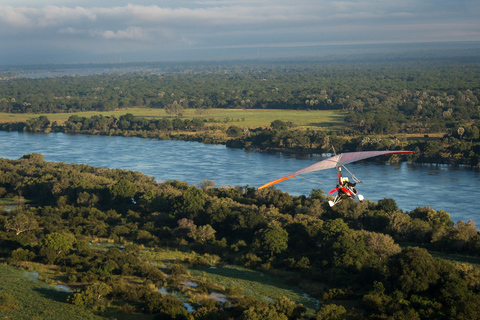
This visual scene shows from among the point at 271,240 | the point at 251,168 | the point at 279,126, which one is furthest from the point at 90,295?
the point at 279,126

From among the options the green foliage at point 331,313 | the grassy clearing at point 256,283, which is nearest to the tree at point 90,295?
the grassy clearing at point 256,283

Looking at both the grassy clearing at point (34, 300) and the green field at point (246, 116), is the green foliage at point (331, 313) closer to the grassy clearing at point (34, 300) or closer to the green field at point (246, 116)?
the grassy clearing at point (34, 300)

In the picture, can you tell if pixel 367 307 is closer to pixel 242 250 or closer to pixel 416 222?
pixel 242 250

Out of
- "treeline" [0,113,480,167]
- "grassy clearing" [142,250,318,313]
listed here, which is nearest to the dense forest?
"treeline" [0,113,480,167]

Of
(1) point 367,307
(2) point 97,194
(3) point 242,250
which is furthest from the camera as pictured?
(2) point 97,194

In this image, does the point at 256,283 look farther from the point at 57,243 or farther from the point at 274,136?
the point at 274,136

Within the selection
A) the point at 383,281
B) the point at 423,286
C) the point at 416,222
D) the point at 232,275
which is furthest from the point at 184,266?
the point at 416,222
